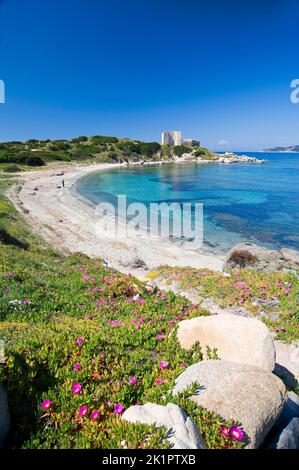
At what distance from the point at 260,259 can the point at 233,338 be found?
11.2 m

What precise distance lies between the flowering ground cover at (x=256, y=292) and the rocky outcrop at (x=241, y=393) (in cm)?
568

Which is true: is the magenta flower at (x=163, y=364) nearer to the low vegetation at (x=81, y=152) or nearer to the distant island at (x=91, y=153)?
the distant island at (x=91, y=153)

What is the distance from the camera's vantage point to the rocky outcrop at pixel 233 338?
217 inches

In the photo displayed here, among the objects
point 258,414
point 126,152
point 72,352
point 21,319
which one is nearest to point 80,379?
point 72,352

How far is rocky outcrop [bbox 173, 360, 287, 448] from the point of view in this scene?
355cm

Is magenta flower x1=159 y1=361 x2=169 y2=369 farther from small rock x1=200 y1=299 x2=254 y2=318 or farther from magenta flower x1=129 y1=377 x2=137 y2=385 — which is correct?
small rock x1=200 y1=299 x2=254 y2=318

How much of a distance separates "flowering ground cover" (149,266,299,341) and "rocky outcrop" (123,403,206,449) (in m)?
7.11

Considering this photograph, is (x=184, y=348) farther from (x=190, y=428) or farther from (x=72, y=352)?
(x=190, y=428)

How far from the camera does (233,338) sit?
19.4 feet

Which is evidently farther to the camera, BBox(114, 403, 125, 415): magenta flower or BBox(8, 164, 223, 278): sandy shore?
BBox(8, 164, 223, 278): sandy shore

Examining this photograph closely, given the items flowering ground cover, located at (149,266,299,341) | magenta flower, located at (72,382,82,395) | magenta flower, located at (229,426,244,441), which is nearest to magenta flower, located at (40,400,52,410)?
magenta flower, located at (72,382,82,395)

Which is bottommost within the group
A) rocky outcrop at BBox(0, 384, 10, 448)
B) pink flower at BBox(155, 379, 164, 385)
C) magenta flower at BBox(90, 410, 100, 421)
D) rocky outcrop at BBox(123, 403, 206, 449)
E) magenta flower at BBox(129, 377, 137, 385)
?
pink flower at BBox(155, 379, 164, 385)

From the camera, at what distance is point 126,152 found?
14100 centimetres

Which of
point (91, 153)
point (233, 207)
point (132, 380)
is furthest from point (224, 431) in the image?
point (91, 153)
